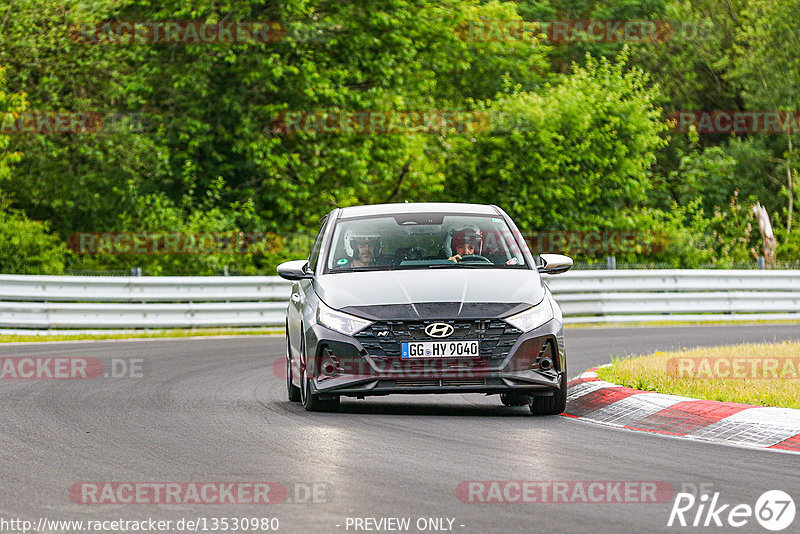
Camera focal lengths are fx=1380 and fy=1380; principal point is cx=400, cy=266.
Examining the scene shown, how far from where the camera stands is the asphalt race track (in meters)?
6.38

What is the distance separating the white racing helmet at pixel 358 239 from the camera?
11383 millimetres

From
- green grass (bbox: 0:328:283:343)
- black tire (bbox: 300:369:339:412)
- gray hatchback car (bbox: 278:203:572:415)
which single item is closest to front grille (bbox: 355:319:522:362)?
gray hatchback car (bbox: 278:203:572:415)

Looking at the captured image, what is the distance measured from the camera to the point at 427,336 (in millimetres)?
10164

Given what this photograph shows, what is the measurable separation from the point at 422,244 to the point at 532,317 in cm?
145

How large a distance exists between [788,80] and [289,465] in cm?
4972

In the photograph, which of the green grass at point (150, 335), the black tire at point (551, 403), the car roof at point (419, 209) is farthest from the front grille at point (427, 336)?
the green grass at point (150, 335)

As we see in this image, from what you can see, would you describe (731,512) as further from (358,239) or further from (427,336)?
(358,239)

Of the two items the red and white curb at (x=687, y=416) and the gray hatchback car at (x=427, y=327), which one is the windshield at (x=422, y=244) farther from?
the red and white curb at (x=687, y=416)

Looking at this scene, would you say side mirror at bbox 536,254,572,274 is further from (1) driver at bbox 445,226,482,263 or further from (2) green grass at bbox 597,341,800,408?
(2) green grass at bbox 597,341,800,408

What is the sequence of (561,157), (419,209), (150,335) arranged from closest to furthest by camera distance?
(419,209)
(150,335)
(561,157)

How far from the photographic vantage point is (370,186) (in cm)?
3762

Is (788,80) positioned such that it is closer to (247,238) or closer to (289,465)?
(247,238)

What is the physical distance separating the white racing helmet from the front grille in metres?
1.27

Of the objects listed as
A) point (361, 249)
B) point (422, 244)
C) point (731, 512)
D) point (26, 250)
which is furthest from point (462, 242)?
point (26, 250)
